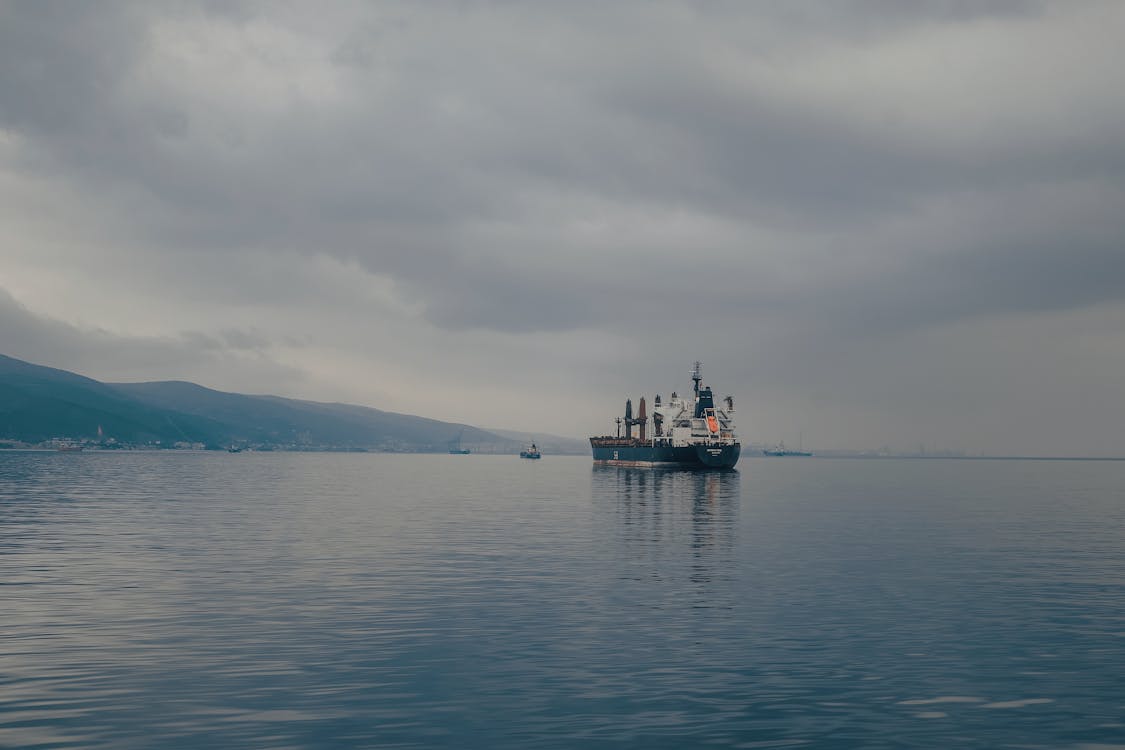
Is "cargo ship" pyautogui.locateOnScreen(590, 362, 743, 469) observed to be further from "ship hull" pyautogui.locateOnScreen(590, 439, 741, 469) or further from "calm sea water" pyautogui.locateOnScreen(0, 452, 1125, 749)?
"calm sea water" pyautogui.locateOnScreen(0, 452, 1125, 749)

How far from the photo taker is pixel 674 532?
60.9m

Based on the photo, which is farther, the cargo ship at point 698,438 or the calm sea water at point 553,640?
the cargo ship at point 698,438

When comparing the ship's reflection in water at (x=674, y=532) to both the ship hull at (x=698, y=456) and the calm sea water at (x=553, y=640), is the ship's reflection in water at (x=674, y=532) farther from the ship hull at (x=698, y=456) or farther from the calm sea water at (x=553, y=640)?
the ship hull at (x=698, y=456)

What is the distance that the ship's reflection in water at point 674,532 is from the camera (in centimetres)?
4103

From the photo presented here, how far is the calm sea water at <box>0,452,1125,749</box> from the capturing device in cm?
1780

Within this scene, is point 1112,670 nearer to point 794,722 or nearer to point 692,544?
point 794,722

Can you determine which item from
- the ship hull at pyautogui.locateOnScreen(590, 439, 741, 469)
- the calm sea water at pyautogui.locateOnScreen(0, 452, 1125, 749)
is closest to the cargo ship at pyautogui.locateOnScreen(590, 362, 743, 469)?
the ship hull at pyautogui.locateOnScreen(590, 439, 741, 469)

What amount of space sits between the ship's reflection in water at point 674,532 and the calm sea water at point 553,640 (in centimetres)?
38

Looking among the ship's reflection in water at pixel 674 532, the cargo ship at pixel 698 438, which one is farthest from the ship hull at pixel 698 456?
the ship's reflection in water at pixel 674 532

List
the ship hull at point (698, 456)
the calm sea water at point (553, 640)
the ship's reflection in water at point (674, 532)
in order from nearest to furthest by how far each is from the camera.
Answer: the calm sea water at point (553, 640) < the ship's reflection in water at point (674, 532) < the ship hull at point (698, 456)

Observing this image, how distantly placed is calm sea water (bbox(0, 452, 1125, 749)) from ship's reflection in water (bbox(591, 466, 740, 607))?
0.38 meters

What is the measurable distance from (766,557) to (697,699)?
28614 millimetres

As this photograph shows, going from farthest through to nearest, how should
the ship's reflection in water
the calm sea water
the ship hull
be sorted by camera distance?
the ship hull → the ship's reflection in water → the calm sea water

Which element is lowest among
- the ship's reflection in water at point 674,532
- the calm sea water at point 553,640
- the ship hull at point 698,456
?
the calm sea water at point 553,640
